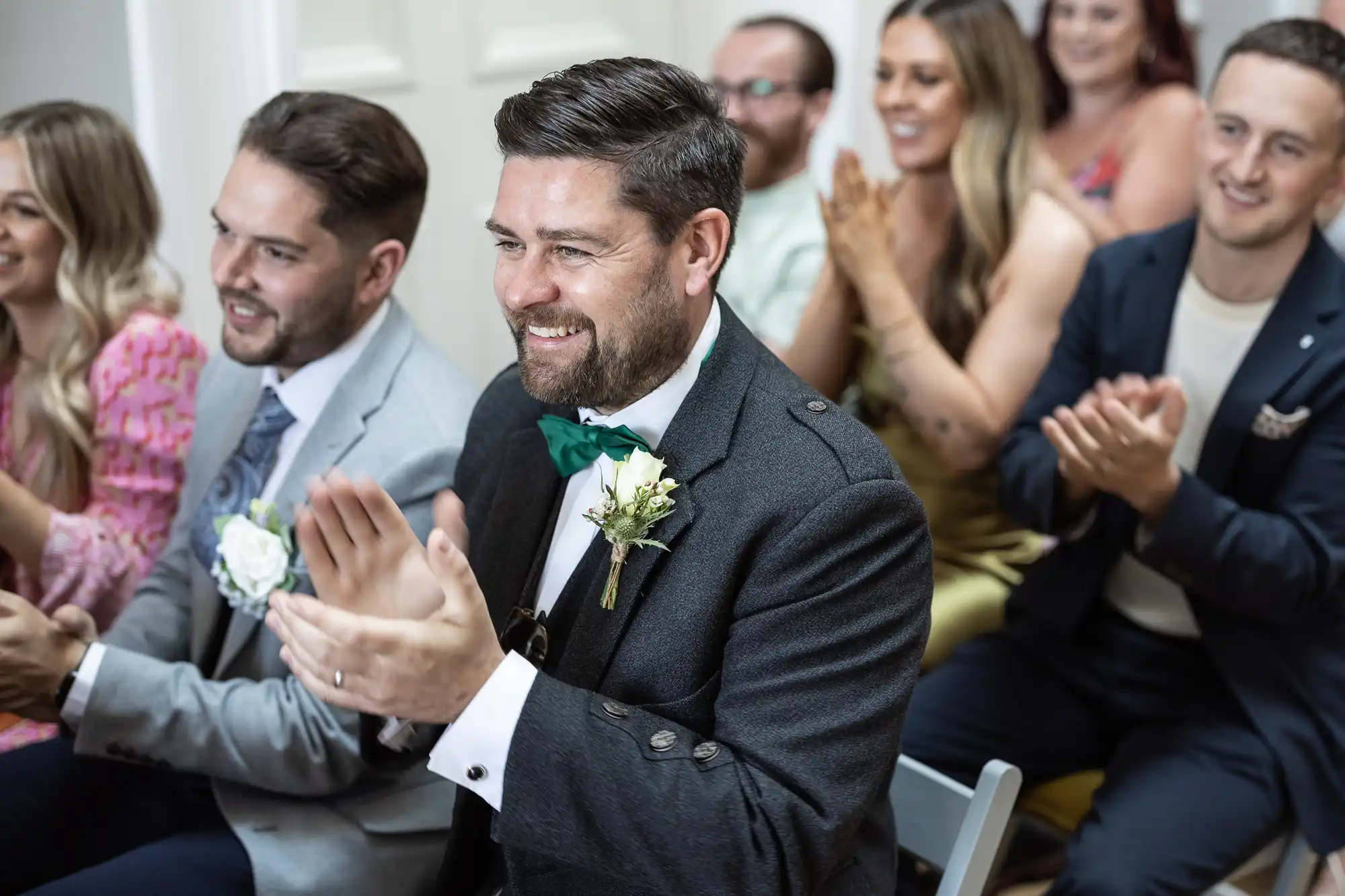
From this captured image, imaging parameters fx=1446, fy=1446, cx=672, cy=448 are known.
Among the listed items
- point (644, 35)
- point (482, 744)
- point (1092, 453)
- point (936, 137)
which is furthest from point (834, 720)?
point (644, 35)

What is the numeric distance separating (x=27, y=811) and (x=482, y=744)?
2.98ft

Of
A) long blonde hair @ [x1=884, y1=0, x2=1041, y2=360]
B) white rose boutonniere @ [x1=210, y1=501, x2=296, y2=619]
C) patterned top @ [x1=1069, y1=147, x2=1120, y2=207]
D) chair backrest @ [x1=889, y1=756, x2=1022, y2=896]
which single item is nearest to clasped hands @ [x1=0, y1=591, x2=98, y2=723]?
white rose boutonniere @ [x1=210, y1=501, x2=296, y2=619]

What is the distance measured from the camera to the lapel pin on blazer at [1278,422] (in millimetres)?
2037

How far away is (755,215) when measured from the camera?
3.24 meters

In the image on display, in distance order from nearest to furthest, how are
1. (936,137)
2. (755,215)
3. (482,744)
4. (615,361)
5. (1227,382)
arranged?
(482,744), (615,361), (1227,382), (936,137), (755,215)

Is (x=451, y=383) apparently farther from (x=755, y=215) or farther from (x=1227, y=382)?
(x=755, y=215)

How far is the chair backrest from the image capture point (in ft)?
5.26

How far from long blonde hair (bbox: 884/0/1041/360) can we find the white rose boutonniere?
134cm

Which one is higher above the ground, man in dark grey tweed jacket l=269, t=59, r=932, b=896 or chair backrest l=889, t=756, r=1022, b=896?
man in dark grey tweed jacket l=269, t=59, r=932, b=896

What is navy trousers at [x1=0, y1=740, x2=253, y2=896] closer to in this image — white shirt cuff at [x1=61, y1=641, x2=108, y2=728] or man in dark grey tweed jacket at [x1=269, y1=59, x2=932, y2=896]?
white shirt cuff at [x1=61, y1=641, x2=108, y2=728]

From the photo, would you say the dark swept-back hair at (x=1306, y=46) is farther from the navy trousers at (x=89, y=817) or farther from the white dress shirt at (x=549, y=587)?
the navy trousers at (x=89, y=817)

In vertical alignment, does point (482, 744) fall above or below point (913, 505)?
below

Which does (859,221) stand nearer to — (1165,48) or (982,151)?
(982,151)

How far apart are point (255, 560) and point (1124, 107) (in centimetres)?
240
